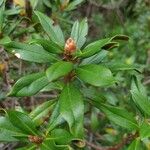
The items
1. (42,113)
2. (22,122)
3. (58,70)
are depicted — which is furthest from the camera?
(42,113)

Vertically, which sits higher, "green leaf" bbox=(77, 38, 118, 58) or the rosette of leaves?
"green leaf" bbox=(77, 38, 118, 58)

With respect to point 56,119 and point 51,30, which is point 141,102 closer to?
point 56,119

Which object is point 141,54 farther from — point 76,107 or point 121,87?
point 76,107

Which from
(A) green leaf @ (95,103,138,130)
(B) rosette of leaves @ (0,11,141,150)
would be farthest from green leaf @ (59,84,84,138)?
(A) green leaf @ (95,103,138,130)

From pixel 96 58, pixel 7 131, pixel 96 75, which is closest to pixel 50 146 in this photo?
pixel 7 131

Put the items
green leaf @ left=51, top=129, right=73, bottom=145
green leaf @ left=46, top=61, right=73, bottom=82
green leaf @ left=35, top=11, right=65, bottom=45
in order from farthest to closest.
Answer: green leaf @ left=35, top=11, right=65, bottom=45 < green leaf @ left=51, top=129, right=73, bottom=145 < green leaf @ left=46, top=61, right=73, bottom=82

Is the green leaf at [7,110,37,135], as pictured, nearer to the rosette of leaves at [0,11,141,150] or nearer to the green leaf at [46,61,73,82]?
the rosette of leaves at [0,11,141,150]
